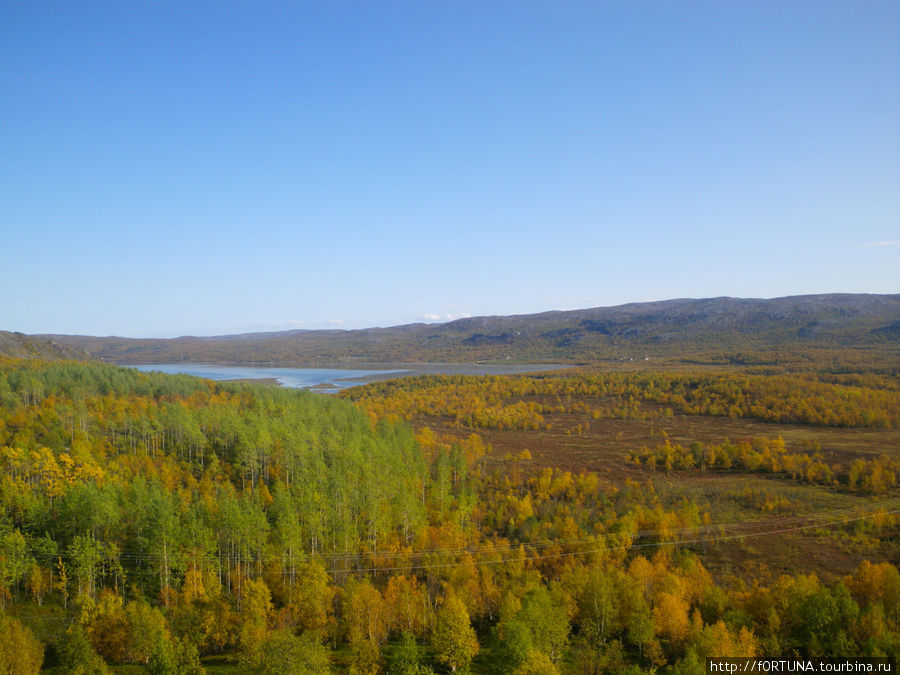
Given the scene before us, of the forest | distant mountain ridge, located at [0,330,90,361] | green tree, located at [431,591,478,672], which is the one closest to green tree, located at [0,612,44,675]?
the forest

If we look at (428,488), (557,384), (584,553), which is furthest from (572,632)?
(557,384)

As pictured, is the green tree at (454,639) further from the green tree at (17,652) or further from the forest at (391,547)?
the green tree at (17,652)

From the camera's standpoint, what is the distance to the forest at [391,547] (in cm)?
2561

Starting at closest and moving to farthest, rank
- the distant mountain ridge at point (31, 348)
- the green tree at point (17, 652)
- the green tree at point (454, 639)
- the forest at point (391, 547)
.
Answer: the green tree at point (17, 652), the forest at point (391, 547), the green tree at point (454, 639), the distant mountain ridge at point (31, 348)

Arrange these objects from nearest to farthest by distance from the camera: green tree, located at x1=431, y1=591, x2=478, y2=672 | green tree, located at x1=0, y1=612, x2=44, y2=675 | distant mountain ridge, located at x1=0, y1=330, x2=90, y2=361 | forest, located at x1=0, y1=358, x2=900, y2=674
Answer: green tree, located at x1=0, y1=612, x2=44, y2=675 < forest, located at x1=0, y1=358, x2=900, y2=674 < green tree, located at x1=431, y1=591, x2=478, y2=672 < distant mountain ridge, located at x1=0, y1=330, x2=90, y2=361

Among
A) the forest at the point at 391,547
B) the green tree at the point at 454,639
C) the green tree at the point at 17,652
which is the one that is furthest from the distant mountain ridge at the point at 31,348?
the green tree at the point at 454,639

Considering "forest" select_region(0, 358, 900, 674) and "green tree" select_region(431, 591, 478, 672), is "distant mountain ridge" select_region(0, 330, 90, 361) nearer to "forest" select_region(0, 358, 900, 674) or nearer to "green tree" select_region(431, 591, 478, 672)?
"forest" select_region(0, 358, 900, 674)

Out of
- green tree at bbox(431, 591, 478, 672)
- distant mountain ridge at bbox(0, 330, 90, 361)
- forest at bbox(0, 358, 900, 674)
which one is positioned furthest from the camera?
distant mountain ridge at bbox(0, 330, 90, 361)

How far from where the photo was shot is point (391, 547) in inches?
1486

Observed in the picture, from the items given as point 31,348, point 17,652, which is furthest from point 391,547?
point 31,348

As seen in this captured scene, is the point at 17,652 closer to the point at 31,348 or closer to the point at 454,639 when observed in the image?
the point at 454,639

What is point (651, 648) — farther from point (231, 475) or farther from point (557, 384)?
point (557, 384)

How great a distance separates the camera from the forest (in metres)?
25.6

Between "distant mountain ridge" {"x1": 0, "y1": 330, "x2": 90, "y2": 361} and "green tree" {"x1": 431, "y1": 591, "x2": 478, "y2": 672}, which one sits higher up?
"distant mountain ridge" {"x1": 0, "y1": 330, "x2": 90, "y2": 361}
